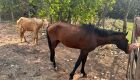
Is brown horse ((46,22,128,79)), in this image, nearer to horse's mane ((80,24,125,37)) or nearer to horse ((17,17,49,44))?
horse's mane ((80,24,125,37))

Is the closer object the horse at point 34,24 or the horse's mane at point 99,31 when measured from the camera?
the horse's mane at point 99,31

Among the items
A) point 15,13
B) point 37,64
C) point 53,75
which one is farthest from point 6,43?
point 15,13

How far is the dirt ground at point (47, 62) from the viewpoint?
287 inches

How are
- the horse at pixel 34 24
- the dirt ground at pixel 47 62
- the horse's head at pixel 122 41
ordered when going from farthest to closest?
the horse at pixel 34 24
the dirt ground at pixel 47 62
the horse's head at pixel 122 41

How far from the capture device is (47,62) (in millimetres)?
8203

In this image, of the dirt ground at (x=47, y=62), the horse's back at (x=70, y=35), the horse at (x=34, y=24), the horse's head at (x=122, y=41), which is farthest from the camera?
the horse at (x=34, y=24)

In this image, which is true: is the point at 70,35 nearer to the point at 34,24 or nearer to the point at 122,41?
the point at 122,41

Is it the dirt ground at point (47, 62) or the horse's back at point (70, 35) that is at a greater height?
the horse's back at point (70, 35)

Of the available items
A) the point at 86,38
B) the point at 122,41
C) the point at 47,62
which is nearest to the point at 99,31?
the point at 86,38

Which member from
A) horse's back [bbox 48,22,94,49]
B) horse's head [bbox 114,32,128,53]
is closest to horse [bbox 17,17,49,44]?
horse's back [bbox 48,22,94,49]

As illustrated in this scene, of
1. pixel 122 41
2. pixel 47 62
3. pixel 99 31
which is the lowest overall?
pixel 47 62

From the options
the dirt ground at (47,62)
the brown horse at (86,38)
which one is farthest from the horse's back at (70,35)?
the dirt ground at (47,62)

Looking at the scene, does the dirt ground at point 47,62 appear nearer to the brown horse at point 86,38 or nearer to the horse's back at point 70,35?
the brown horse at point 86,38

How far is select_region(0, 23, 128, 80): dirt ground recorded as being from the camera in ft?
23.9
